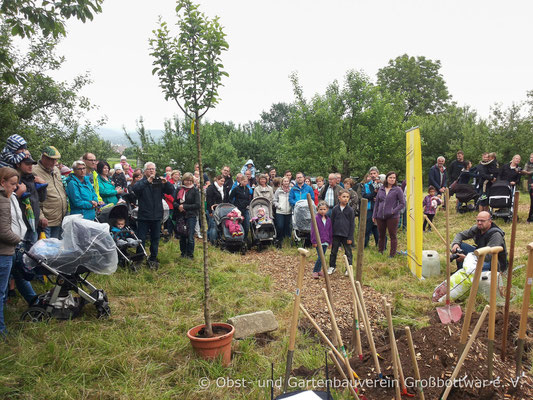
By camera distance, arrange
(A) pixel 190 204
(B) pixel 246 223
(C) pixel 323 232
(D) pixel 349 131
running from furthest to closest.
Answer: (D) pixel 349 131 < (B) pixel 246 223 < (A) pixel 190 204 < (C) pixel 323 232

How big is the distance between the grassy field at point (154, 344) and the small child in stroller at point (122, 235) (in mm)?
544

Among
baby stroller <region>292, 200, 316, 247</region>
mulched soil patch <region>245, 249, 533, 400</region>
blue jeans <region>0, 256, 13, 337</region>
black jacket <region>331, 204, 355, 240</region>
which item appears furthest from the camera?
baby stroller <region>292, 200, 316, 247</region>

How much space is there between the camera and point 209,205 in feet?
30.7

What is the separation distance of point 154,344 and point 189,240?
349cm

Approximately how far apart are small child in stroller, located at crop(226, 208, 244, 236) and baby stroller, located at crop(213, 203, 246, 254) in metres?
0.08

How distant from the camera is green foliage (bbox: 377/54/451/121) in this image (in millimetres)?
33969

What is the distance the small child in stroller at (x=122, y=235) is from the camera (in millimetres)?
6356

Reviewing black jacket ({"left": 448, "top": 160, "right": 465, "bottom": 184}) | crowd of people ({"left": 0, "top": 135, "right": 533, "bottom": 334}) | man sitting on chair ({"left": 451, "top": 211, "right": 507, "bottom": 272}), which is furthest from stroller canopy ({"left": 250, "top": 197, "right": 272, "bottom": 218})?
black jacket ({"left": 448, "top": 160, "right": 465, "bottom": 184})

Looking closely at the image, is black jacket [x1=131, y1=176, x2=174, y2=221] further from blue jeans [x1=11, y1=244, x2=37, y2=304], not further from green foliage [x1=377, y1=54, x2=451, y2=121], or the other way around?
green foliage [x1=377, y1=54, x2=451, y2=121]

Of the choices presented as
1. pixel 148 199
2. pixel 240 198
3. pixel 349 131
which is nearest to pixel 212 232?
pixel 240 198

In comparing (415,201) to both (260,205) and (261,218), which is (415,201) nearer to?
(261,218)

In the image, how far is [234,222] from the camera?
852 cm

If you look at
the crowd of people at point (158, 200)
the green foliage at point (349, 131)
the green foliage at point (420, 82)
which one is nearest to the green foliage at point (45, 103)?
the crowd of people at point (158, 200)

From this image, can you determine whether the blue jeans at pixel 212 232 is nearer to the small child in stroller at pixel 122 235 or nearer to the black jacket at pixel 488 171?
the small child in stroller at pixel 122 235
